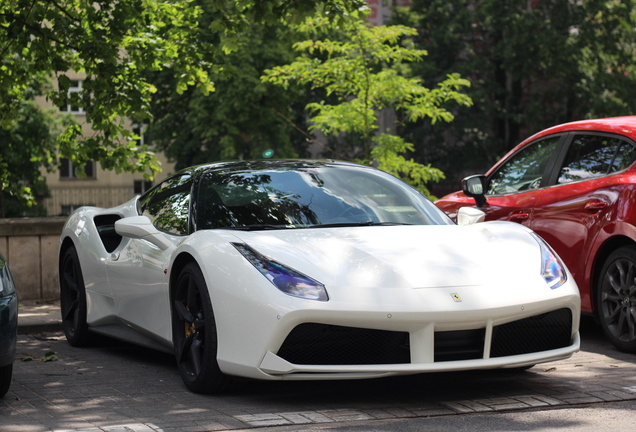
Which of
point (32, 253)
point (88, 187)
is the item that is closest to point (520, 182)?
point (32, 253)

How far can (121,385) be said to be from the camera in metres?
5.64

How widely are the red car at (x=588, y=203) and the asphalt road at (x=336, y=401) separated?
0.51m

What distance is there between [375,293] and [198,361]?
117 centimetres

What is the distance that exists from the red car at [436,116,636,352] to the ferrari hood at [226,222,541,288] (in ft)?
4.29

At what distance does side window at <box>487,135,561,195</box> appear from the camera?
25.0 ft

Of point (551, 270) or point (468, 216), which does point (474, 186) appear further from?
point (551, 270)

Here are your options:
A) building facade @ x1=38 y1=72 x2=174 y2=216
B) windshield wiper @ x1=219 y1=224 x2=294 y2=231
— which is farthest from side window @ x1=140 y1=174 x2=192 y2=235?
building facade @ x1=38 y1=72 x2=174 y2=216

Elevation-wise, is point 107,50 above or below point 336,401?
above

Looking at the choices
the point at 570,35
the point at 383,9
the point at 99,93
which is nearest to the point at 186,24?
the point at 99,93

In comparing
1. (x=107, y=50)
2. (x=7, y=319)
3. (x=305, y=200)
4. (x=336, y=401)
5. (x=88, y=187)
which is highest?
(x=107, y=50)

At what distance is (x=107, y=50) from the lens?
1154 centimetres

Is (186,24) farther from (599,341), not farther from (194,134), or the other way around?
(194,134)

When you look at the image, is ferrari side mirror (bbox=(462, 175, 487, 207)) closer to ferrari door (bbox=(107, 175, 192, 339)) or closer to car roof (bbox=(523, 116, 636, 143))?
car roof (bbox=(523, 116, 636, 143))

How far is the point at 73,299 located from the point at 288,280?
3.36 m
